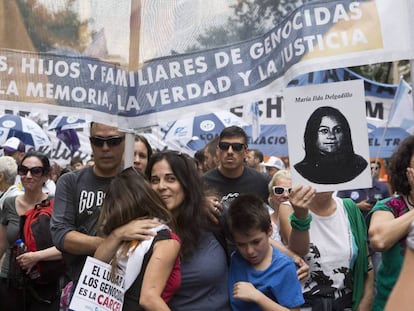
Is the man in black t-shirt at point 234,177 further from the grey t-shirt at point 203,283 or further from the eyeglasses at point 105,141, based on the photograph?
the grey t-shirt at point 203,283

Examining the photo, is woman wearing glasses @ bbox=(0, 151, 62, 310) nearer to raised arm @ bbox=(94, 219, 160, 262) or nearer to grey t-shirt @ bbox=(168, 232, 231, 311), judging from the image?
raised arm @ bbox=(94, 219, 160, 262)

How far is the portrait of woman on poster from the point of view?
12.8 feet

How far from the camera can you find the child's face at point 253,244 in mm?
3785

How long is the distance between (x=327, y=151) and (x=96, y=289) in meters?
1.38

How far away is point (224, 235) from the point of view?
3.93 m

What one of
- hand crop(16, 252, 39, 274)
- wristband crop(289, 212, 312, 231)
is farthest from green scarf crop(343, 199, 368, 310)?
hand crop(16, 252, 39, 274)

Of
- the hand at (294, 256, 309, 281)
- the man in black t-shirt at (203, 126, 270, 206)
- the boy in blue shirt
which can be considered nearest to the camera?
the boy in blue shirt

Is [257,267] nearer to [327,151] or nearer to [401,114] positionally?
[327,151]

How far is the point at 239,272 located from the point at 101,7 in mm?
1576

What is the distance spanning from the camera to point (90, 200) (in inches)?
170

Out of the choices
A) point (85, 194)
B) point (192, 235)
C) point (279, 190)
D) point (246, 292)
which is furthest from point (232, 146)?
point (246, 292)

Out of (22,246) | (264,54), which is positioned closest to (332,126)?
(264,54)

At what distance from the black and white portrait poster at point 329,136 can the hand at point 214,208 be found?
0.44 meters

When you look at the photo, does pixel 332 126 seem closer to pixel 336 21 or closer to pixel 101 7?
pixel 336 21
